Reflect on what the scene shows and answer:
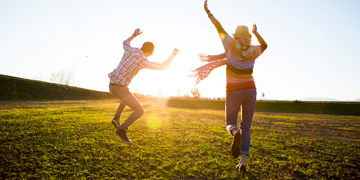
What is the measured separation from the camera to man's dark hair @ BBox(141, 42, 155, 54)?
421 cm

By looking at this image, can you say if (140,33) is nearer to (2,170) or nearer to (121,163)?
(121,163)

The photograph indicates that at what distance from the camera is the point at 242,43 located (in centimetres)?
333

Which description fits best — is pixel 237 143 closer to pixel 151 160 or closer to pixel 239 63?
pixel 239 63

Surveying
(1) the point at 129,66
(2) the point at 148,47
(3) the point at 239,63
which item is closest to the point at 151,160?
(1) the point at 129,66

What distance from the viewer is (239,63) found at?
10.7 feet

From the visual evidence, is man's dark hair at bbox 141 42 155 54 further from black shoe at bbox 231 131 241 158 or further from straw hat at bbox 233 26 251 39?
black shoe at bbox 231 131 241 158

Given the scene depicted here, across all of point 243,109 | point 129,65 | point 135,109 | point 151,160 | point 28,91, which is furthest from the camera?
point 28,91

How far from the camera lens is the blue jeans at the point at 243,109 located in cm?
325

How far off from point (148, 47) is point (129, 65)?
64 centimetres

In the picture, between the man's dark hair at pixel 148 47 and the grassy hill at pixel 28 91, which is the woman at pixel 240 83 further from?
the grassy hill at pixel 28 91

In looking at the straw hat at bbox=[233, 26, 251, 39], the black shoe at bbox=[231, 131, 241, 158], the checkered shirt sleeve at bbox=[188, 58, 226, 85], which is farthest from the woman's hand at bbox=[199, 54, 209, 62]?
the black shoe at bbox=[231, 131, 241, 158]

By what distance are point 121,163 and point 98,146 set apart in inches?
50.4

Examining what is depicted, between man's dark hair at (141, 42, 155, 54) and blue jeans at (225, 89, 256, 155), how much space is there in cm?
207

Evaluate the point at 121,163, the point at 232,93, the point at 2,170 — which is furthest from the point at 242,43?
the point at 2,170
